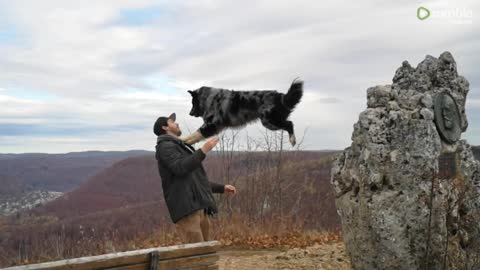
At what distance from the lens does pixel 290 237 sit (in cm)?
912

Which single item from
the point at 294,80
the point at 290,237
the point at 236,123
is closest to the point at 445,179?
the point at 294,80

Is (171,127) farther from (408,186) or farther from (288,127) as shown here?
(408,186)

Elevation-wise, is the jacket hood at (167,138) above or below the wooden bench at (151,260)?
above

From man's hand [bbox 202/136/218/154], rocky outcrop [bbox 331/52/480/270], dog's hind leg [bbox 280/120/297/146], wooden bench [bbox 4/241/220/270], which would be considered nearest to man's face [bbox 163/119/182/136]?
man's hand [bbox 202/136/218/154]

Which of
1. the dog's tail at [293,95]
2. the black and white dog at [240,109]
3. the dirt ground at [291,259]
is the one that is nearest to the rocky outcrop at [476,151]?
the dirt ground at [291,259]

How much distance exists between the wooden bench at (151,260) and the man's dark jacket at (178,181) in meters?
0.99

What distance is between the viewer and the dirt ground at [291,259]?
22.8 ft

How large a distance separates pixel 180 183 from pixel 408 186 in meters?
2.20

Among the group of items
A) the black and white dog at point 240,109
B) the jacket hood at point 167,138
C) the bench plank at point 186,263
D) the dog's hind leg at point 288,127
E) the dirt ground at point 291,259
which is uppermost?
the black and white dog at point 240,109

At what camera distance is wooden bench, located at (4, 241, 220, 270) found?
2973 millimetres

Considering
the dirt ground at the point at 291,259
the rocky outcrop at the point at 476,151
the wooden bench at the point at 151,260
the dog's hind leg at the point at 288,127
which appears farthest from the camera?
the dirt ground at the point at 291,259

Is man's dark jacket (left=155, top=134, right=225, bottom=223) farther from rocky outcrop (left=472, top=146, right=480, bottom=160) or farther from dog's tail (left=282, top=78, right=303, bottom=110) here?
rocky outcrop (left=472, top=146, right=480, bottom=160)

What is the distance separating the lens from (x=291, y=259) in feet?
24.0

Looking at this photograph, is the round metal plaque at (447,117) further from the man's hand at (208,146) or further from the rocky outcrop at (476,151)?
the man's hand at (208,146)
